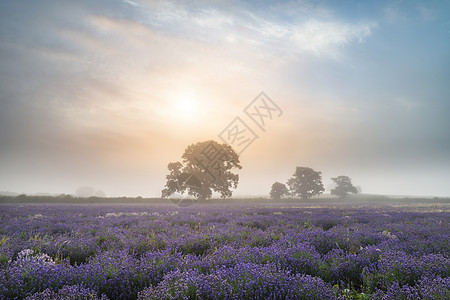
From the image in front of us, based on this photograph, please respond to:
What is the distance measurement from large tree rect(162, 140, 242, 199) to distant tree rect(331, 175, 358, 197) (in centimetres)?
5816

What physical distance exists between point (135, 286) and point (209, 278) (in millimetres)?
1013

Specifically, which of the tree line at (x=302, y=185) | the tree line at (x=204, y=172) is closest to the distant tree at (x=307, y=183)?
the tree line at (x=302, y=185)

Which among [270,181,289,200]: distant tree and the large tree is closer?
the large tree

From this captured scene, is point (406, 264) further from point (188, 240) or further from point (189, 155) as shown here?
point (189, 155)

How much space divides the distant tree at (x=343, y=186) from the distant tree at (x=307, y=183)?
69.9 ft

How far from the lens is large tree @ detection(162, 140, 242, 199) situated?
3850 centimetres

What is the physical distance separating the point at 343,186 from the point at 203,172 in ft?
213

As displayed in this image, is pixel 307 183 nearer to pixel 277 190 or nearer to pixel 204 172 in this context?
pixel 277 190

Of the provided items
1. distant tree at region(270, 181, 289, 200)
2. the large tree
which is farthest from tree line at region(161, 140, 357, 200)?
distant tree at region(270, 181, 289, 200)

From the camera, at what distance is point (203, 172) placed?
129ft

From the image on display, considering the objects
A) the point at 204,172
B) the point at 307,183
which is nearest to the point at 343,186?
the point at 307,183

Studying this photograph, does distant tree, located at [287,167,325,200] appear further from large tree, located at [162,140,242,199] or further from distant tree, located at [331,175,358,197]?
large tree, located at [162,140,242,199]

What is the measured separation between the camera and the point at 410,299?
227 cm

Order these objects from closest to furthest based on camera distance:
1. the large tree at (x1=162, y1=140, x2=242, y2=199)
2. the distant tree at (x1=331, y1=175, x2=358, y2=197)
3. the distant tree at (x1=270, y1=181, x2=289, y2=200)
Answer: the large tree at (x1=162, y1=140, x2=242, y2=199)
the distant tree at (x1=270, y1=181, x2=289, y2=200)
the distant tree at (x1=331, y1=175, x2=358, y2=197)
